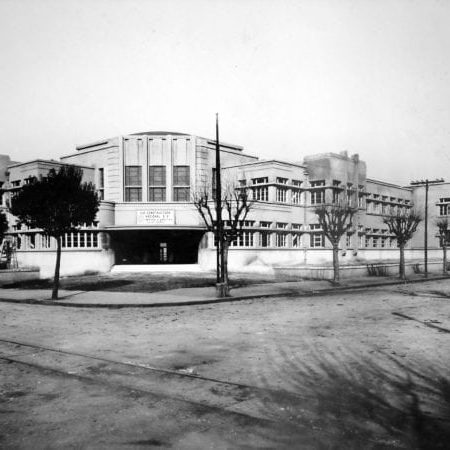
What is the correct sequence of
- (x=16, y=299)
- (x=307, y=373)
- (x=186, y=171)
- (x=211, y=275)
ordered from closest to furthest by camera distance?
1. (x=307, y=373)
2. (x=16, y=299)
3. (x=211, y=275)
4. (x=186, y=171)

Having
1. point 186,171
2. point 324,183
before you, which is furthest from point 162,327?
point 324,183

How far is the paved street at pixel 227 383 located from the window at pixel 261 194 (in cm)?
2319

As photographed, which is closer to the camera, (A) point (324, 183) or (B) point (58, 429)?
(B) point (58, 429)

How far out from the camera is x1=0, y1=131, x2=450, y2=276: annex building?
31906 millimetres

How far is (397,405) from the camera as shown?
5.78m

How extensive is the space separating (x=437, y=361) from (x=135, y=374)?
5.32 meters

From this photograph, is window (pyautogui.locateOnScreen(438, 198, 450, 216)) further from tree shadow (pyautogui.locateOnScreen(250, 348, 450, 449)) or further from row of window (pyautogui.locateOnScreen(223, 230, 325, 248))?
tree shadow (pyautogui.locateOnScreen(250, 348, 450, 449))

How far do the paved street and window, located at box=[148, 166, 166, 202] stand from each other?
22992mm

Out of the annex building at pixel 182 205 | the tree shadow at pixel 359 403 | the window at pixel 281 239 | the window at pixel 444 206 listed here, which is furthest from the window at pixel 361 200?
the tree shadow at pixel 359 403

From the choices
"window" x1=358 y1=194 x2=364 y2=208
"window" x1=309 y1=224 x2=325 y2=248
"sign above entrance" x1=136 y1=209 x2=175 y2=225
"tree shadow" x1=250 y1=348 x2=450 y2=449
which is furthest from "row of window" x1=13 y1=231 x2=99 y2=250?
"tree shadow" x1=250 y1=348 x2=450 y2=449

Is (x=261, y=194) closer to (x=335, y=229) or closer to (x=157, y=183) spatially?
(x=157, y=183)

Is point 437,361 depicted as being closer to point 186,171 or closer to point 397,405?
point 397,405

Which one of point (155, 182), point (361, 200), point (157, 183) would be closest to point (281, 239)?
point (157, 183)

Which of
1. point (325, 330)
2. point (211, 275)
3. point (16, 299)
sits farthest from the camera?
point (211, 275)
